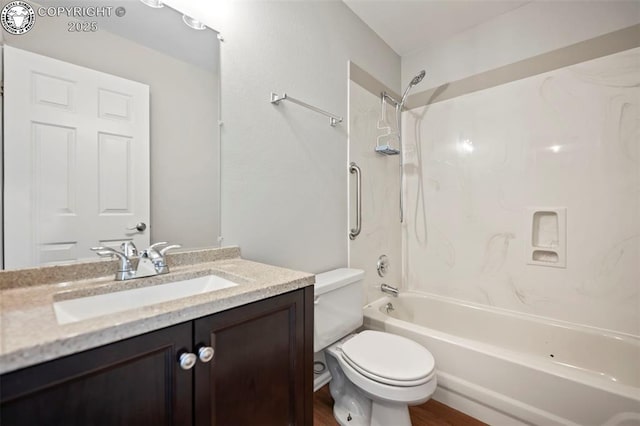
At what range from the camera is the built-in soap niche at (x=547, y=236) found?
1.86 m

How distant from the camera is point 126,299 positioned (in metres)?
0.84

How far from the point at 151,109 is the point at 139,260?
560 millimetres

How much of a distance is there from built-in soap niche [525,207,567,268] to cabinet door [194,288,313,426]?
6.08 feet

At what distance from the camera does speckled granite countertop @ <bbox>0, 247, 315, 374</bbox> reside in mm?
467

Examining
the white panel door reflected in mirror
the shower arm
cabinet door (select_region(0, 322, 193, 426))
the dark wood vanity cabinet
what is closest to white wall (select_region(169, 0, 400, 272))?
the white panel door reflected in mirror

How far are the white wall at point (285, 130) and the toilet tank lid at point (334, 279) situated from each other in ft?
0.34

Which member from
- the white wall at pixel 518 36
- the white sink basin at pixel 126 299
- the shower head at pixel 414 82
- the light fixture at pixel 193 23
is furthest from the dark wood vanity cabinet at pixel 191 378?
the white wall at pixel 518 36

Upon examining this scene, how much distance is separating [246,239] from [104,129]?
0.68 metres

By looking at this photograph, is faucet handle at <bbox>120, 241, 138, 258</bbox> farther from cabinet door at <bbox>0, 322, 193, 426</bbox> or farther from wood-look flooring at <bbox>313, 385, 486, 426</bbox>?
wood-look flooring at <bbox>313, 385, 486, 426</bbox>

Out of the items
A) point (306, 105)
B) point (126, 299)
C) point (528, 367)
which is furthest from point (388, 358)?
point (306, 105)

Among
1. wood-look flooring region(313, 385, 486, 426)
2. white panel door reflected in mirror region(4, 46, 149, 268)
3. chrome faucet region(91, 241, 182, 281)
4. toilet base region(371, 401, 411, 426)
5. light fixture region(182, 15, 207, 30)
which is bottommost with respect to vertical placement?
wood-look flooring region(313, 385, 486, 426)

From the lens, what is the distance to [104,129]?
92cm

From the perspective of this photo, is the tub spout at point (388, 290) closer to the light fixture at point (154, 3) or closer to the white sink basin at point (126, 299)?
the white sink basin at point (126, 299)

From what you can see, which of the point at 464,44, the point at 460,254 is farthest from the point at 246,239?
the point at 464,44
